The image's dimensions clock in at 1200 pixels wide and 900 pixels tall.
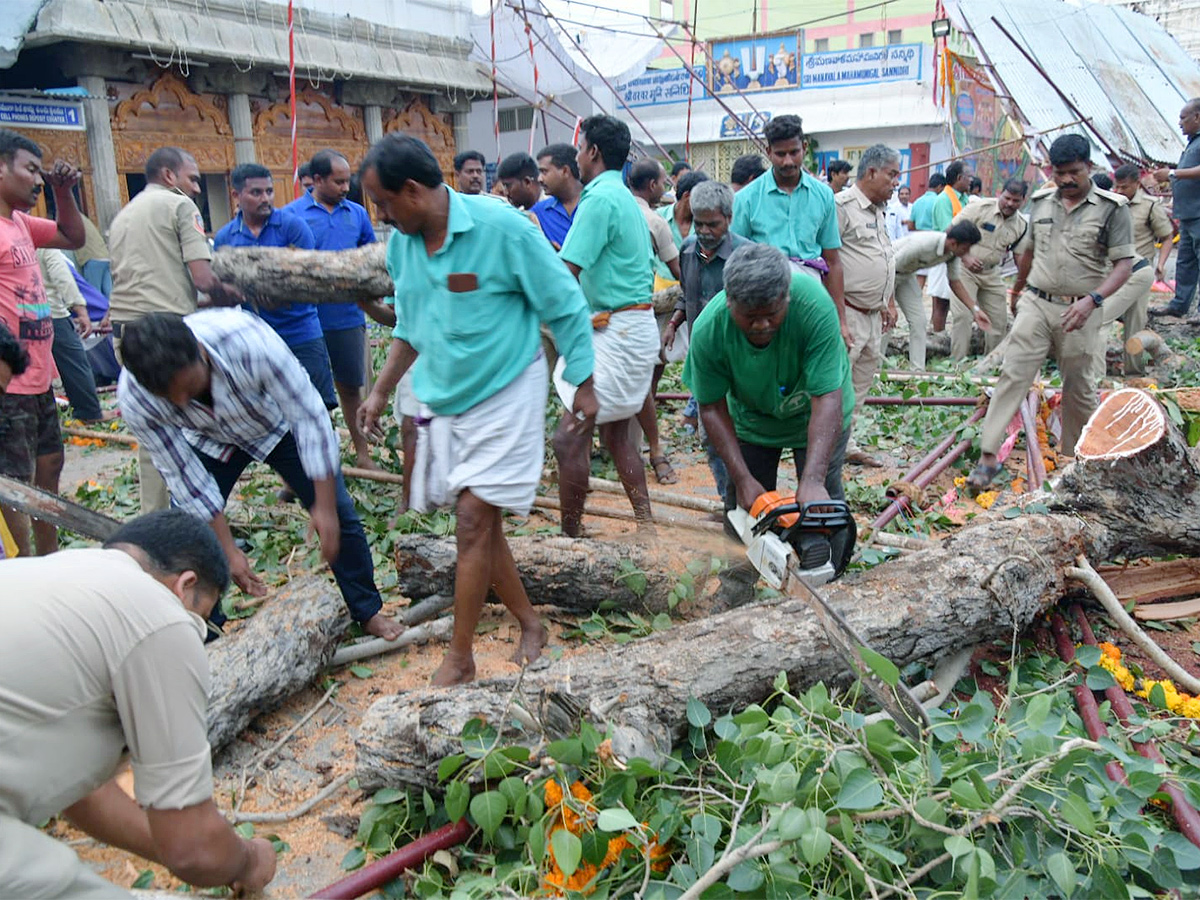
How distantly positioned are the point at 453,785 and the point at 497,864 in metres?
0.23

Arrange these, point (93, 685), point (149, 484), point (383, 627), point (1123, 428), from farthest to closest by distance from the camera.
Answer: point (149, 484), point (1123, 428), point (383, 627), point (93, 685)

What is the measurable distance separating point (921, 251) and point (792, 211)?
261 centimetres

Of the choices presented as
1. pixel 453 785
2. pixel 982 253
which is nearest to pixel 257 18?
pixel 982 253

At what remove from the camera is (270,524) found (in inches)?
189

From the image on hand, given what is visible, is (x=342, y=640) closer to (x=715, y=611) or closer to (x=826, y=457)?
(x=715, y=611)

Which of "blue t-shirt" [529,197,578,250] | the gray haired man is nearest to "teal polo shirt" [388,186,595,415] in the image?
the gray haired man

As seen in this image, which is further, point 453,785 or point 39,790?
point 453,785

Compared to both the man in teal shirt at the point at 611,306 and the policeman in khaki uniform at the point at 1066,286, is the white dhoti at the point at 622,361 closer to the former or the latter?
the man in teal shirt at the point at 611,306

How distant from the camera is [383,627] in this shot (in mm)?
3529

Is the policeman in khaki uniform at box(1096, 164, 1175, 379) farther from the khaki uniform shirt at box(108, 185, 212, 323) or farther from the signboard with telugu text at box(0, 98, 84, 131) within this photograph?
the signboard with telugu text at box(0, 98, 84, 131)

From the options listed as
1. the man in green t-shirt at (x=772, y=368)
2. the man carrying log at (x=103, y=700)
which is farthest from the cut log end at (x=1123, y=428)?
the man carrying log at (x=103, y=700)

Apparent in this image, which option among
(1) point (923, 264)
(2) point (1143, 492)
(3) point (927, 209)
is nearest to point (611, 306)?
(2) point (1143, 492)

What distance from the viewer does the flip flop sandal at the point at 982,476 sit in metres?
5.08

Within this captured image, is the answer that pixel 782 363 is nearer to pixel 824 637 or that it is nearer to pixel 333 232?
pixel 824 637
